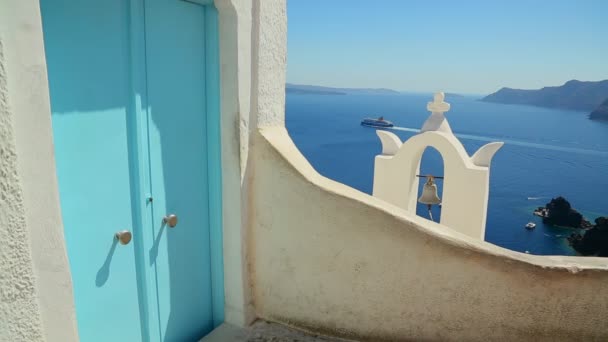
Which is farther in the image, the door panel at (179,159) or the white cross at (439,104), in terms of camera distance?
the white cross at (439,104)

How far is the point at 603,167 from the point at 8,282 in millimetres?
72969

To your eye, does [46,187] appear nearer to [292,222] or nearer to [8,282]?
[8,282]

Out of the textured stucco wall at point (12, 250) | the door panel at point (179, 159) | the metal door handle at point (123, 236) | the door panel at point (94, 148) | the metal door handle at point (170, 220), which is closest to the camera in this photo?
the textured stucco wall at point (12, 250)

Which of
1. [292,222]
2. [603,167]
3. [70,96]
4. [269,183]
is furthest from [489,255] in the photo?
[603,167]

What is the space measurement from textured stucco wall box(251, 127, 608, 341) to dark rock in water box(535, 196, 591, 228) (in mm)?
39106

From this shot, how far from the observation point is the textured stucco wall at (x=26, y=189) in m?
1.45

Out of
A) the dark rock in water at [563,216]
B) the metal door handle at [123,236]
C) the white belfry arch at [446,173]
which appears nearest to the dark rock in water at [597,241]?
the dark rock in water at [563,216]

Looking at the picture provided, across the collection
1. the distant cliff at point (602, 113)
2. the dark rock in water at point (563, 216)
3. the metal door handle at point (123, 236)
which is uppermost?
the metal door handle at point (123, 236)

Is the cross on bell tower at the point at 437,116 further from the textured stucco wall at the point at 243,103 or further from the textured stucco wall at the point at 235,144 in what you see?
the textured stucco wall at the point at 235,144

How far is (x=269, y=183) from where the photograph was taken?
2.90 meters

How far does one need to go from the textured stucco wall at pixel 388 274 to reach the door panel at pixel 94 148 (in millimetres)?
929

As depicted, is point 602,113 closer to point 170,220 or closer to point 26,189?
point 170,220

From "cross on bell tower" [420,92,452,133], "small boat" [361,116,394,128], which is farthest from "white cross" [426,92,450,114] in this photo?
"small boat" [361,116,394,128]

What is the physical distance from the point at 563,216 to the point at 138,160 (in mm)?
40888
